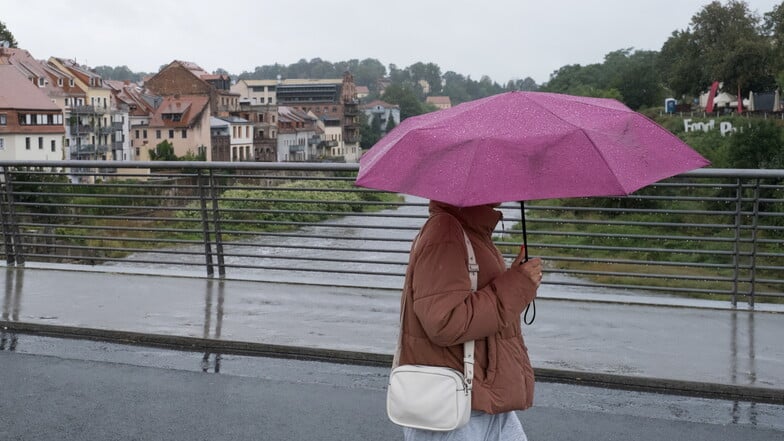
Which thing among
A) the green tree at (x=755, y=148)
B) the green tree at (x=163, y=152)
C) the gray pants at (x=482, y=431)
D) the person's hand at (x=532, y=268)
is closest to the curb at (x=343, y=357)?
the gray pants at (x=482, y=431)

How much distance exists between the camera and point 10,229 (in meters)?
12.3

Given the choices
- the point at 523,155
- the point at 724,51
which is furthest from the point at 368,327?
the point at 724,51

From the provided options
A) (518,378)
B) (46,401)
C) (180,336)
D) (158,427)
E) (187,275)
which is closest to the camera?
(518,378)

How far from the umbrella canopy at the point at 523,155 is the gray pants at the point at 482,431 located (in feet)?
3.24

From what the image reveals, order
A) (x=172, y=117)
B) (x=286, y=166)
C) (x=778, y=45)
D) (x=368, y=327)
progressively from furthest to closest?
(x=172, y=117), (x=778, y=45), (x=286, y=166), (x=368, y=327)

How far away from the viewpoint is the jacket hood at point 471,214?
157 inches

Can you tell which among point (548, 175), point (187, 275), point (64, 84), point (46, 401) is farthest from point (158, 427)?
point (64, 84)

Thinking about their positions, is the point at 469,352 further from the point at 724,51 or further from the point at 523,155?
the point at 724,51

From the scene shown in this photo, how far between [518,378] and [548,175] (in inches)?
36.1

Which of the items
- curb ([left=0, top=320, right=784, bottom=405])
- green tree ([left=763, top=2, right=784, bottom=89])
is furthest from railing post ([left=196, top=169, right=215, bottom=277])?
green tree ([left=763, top=2, right=784, bottom=89])

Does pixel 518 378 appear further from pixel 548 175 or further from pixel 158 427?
pixel 158 427

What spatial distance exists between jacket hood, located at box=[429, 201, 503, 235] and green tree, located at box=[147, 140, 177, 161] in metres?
104

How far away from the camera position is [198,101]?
116 metres

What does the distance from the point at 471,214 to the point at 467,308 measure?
378 mm
